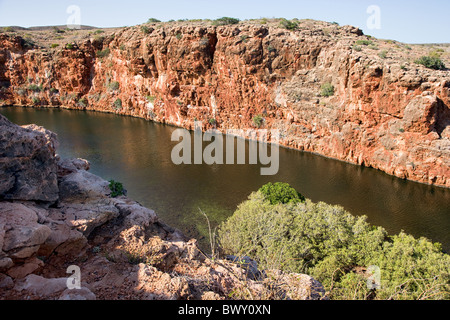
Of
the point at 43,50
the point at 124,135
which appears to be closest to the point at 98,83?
the point at 43,50

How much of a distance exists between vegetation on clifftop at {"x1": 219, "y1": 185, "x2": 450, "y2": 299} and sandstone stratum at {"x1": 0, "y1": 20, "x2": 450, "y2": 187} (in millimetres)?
18508

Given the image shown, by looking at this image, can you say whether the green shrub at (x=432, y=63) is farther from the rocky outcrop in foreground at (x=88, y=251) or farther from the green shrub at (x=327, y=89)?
the rocky outcrop in foreground at (x=88, y=251)

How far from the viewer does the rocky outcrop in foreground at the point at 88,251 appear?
266 inches

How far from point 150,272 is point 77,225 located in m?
3.90

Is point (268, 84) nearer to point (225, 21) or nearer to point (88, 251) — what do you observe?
point (225, 21)

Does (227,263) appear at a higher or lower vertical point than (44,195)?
lower

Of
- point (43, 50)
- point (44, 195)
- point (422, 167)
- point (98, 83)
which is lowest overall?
point (422, 167)

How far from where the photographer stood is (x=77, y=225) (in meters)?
9.84

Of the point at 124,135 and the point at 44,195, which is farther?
the point at 124,135

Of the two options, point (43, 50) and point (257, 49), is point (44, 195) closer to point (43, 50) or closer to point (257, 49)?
point (257, 49)

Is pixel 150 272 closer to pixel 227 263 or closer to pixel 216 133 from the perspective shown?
pixel 227 263

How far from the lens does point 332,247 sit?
1524 cm
